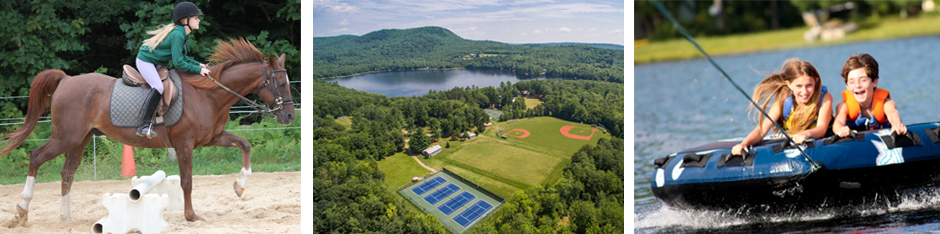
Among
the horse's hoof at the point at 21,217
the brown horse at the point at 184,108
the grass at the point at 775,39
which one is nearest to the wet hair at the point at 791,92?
the grass at the point at 775,39

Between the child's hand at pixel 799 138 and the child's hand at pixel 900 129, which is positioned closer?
the child's hand at pixel 900 129

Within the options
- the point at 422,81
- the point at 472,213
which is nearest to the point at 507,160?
the point at 472,213

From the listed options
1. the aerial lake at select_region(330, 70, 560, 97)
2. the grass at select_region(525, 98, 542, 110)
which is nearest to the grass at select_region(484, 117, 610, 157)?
the grass at select_region(525, 98, 542, 110)

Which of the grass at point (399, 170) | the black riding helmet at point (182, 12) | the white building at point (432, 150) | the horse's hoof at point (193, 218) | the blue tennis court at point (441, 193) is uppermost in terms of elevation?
the black riding helmet at point (182, 12)

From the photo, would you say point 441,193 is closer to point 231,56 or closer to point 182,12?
point 231,56

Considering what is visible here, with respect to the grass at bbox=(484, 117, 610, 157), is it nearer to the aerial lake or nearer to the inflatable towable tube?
the aerial lake

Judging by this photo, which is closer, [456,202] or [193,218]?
[456,202]

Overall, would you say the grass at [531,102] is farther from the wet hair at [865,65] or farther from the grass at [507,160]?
the wet hair at [865,65]
